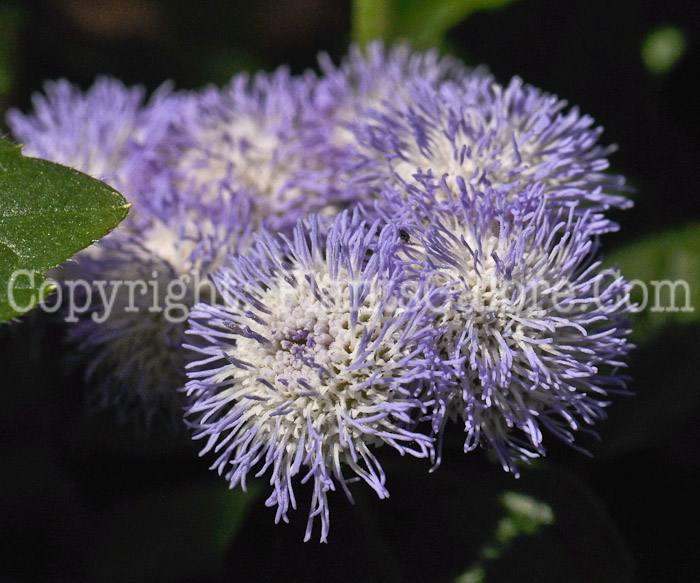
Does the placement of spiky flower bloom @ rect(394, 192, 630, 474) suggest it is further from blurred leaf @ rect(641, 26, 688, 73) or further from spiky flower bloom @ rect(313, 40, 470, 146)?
blurred leaf @ rect(641, 26, 688, 73)

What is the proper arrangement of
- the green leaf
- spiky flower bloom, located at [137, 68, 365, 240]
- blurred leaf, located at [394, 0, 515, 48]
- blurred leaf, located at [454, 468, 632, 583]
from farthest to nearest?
blurred leaf, located at [394, 0, 515, 48]
spiky flower bloom, located at [137, 68, 365, 240]
blurred leaf, located at [454, 468, 632, 583]
the green leaf

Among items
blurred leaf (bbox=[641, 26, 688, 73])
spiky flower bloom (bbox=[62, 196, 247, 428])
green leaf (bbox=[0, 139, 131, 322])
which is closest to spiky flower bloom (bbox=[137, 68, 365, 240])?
spiky flower bloom (bbox=[62, 196, 247, 428])

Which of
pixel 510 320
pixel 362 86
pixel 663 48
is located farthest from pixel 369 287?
pixel 663 48

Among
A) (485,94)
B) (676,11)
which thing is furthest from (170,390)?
(676,11)

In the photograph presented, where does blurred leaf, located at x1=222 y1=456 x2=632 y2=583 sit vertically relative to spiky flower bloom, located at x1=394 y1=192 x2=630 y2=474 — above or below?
below

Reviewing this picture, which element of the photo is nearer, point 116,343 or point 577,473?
point 116,343

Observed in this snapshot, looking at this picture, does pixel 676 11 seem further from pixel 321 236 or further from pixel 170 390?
pixel 170 390
